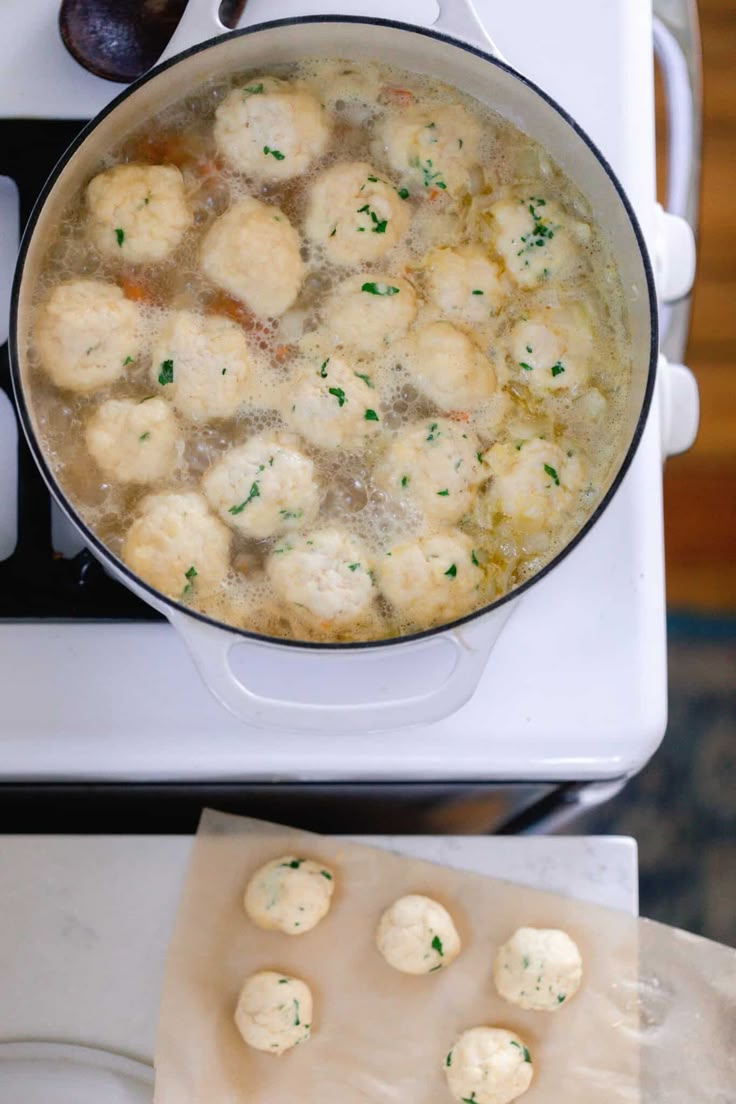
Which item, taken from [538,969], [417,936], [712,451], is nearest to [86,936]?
[417,936]

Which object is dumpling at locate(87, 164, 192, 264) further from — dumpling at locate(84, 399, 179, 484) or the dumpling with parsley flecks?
the dumpling with parsley flecks

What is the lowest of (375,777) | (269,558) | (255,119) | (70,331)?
(375,777)

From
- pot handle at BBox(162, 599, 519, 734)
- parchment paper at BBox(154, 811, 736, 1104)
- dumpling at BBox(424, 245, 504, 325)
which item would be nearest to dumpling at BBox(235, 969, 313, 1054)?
parchment paper at BBox(154, 811, 736, 1104)

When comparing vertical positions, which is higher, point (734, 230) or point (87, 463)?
point (87, 463)

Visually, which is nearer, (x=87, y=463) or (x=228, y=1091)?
(x=87, y=463)

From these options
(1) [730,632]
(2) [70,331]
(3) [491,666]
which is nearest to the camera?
(2) [70,331]

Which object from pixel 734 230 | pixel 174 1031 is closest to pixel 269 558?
pixel 174 1031

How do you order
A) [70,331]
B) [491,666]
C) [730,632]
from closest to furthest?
[70,331] < [491,666] < [730,632]

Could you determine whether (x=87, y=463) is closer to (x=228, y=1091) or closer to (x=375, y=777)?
(x=375, y=777)
